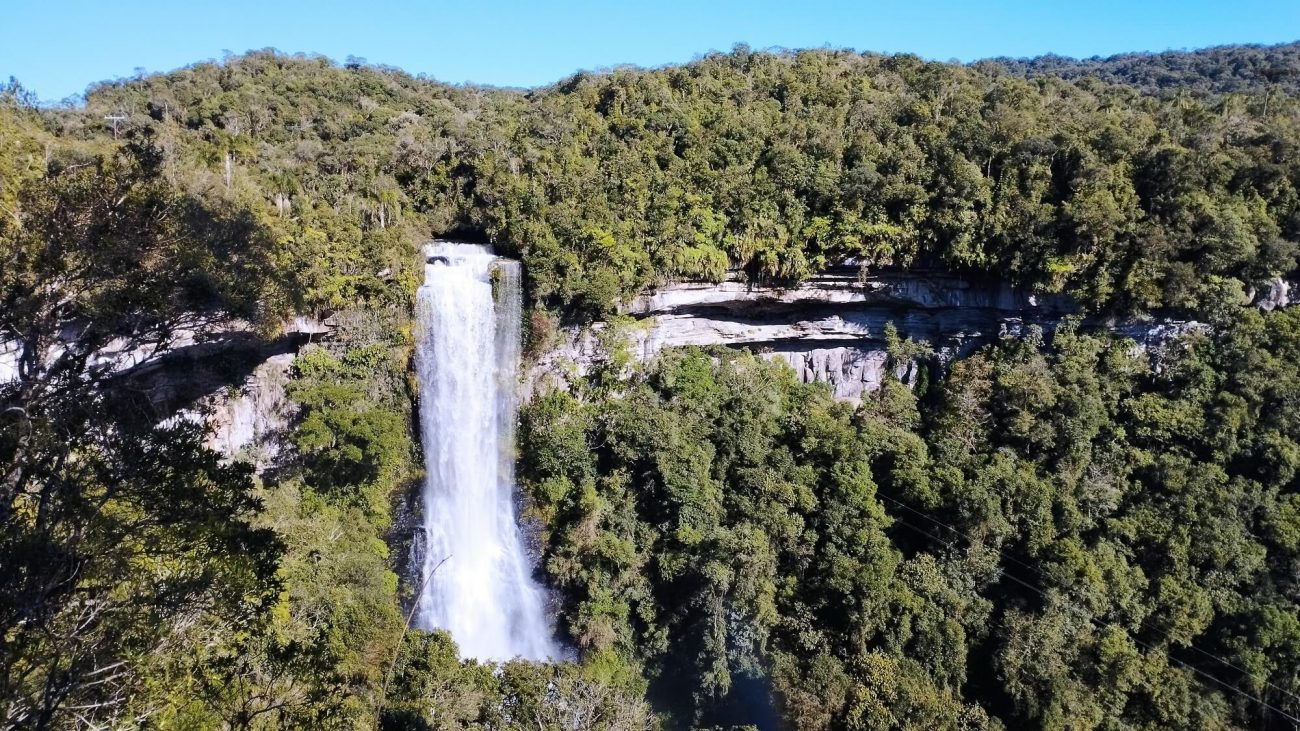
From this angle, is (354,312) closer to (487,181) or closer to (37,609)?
(487,181)

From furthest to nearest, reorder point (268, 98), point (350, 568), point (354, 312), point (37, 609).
Result: point (268, 98)
point (354, 312)
point (350, 568)
point (37, 609)

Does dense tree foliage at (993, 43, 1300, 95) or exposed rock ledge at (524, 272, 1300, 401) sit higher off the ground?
dense tree foliage at (993, 43, 1300, 95)

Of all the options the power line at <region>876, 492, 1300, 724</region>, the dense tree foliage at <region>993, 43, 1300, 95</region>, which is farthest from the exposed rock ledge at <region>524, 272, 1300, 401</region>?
the dense tree foliage at <region>993, 43, 1300, 95</region>

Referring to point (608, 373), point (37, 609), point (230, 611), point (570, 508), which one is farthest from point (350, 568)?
point (37, 609)

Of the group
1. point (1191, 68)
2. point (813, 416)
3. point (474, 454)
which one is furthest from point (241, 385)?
point (1191, 68)

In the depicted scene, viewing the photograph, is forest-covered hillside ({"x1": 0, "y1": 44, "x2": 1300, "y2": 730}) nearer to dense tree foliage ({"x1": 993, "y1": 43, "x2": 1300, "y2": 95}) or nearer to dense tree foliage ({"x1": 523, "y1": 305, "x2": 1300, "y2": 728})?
dense tree foliage ({"x1": 523, "y1": 305, "x2": 1300, "y2": 728})

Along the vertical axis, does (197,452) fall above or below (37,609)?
above
